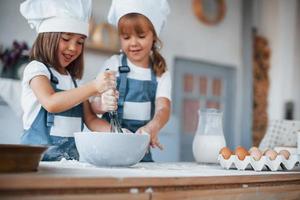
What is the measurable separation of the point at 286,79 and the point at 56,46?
368 centimetres

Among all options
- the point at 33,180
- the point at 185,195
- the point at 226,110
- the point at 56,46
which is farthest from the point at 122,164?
the point at 226,110

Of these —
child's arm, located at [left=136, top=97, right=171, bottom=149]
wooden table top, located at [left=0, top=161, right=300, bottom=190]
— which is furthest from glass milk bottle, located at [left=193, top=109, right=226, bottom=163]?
wooden table top, located at [left=0, top=161, right=300, bottom=190]

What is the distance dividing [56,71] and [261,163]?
0.69 meters

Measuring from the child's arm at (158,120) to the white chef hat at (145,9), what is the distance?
25 cm

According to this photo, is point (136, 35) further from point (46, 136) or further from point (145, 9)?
point (46, 136)

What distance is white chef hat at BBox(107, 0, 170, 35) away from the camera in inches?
60.8

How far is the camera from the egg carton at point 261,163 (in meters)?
1.16

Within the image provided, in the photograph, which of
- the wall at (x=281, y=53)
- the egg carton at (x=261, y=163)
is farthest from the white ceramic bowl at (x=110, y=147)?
the wall at (x=281, y=53)

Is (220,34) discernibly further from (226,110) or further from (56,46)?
(56,46)

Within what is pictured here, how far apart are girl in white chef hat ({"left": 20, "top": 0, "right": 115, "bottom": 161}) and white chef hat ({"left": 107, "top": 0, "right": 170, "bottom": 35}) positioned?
0.36 ft

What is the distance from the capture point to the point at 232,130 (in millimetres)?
4449

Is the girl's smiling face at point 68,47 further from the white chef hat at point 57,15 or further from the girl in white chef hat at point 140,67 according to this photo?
the girl in white chef hat at point 140,67

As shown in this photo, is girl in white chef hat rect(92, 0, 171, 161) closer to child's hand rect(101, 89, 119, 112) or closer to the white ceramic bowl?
child's hand rect(101, 89, 119, 112)

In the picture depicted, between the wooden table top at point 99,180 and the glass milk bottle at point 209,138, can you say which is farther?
the glass milk bottle at point 209,138
